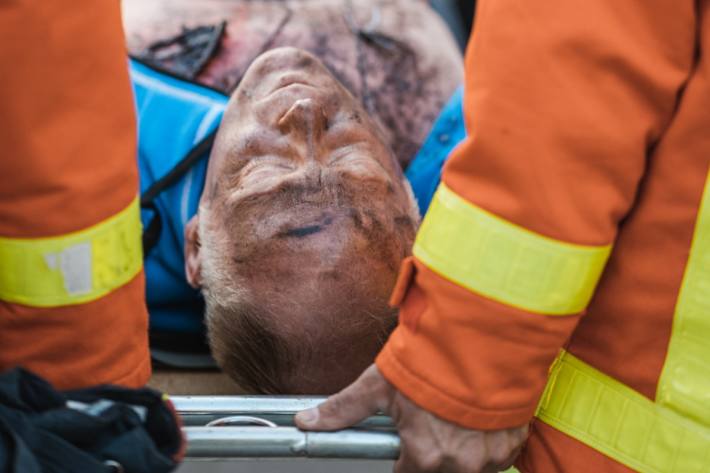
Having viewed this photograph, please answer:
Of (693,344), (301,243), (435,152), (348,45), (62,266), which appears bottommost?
(435,152)

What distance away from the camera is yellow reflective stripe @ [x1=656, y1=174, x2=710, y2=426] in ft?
3.30

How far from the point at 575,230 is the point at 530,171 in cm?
8

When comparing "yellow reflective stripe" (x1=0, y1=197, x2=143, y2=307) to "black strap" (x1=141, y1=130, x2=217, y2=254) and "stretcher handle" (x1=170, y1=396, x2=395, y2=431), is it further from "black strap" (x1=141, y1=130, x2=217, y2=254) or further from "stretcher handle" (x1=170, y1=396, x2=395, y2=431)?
"black strap" (x1=141, y1=130, x2=217, y2=254)

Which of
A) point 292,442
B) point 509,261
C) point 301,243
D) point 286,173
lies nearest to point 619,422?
point 509,261

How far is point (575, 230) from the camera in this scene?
979mm

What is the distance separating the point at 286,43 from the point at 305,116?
584 mm

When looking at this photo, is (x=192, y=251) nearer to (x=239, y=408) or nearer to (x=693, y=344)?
(x=239, y=408)

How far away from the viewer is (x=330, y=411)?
1.17 meters

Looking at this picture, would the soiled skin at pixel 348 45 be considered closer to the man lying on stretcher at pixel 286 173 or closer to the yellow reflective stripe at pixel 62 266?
the man lying on stretcher at pixel 286 173

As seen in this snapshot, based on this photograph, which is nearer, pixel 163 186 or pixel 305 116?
pixel 305 116

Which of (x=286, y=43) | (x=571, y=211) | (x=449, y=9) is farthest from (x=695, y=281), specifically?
(x=449, y=9)

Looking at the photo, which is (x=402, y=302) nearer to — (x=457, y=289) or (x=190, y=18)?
(x=457, y=289)

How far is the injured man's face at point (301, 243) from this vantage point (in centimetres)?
146

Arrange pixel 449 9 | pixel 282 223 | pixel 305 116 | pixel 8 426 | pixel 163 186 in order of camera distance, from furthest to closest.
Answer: pixel 449 9 < pixel 163 186 < pixel 305 116 < pixel 282 223 < pixel 8 426
